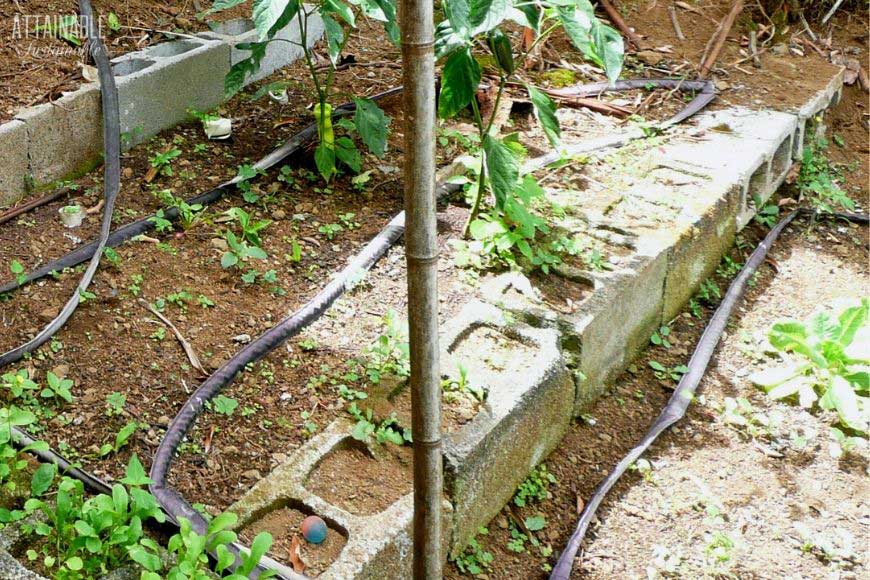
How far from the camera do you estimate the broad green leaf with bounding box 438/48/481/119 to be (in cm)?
276

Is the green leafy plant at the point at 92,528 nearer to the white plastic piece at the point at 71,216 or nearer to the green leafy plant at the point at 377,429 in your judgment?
the green leafy plant at the point at 377,429

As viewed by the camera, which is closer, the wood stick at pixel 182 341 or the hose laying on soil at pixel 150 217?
the wood stick at pixel 182 341

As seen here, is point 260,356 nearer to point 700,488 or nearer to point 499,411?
point 499,411

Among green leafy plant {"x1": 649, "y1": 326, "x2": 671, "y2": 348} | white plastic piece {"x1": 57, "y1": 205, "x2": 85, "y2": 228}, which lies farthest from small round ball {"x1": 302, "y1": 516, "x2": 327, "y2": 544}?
green leafy plant {"x1": 649, "y1": 326, "x2": 671, "y2": 348}

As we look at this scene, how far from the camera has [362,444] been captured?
2.85 metres

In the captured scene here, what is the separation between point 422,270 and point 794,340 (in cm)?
280

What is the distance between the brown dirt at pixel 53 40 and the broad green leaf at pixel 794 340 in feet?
10.5

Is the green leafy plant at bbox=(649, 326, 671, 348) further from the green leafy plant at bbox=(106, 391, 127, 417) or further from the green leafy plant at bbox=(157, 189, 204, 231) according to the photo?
the green leafy plant at bbox=(106, 391, 127, 417)

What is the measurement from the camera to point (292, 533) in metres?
2.53

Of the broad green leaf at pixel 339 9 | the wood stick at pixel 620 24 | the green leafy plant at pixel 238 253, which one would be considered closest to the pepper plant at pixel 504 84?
the broad green leaf at pixel 339 9

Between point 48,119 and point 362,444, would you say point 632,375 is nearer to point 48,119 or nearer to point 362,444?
Result: point 362,444

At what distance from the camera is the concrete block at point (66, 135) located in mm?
3713

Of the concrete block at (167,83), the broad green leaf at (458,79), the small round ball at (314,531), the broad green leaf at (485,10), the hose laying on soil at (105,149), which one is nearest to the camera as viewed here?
the broad green leaf at (485,10)

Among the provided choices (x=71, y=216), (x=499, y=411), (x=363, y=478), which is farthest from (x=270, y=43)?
(x=363, y=478)
